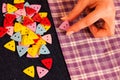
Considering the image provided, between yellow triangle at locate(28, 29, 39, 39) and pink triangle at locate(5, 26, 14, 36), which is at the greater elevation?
pink triangle at locate(5, 26, 14, 36)

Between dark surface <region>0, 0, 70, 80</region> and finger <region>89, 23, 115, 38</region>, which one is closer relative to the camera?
dark surface <region>0, 0, 70, 80</region>

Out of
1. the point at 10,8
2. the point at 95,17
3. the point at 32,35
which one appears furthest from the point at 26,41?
the point at 95,17

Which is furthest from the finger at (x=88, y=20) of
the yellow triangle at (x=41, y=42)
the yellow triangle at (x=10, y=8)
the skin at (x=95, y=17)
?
the yellow triangle at (x=10, y=8)

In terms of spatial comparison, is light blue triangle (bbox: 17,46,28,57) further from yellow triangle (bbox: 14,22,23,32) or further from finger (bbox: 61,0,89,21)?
finger (bbox: 61,0,89,21)

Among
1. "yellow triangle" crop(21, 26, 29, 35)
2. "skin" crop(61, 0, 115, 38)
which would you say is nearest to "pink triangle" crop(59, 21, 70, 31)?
"skin" crop(61, 0, 115, 38)

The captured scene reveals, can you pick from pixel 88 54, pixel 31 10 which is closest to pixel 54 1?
pixel 31 10

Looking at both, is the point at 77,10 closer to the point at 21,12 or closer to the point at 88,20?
the point at 88,20

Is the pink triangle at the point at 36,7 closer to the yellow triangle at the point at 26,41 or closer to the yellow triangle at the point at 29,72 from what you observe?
the yellow triangle at the point at 26,41

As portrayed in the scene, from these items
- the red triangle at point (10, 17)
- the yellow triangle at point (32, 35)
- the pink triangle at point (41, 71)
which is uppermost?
the red triangle at point (10, 17)

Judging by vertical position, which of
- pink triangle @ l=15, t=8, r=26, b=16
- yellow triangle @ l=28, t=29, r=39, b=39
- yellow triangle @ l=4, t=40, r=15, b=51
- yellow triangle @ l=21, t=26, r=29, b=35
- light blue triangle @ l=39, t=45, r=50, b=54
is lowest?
light blue triangle @ l=39, t=45, r=50, b=54
